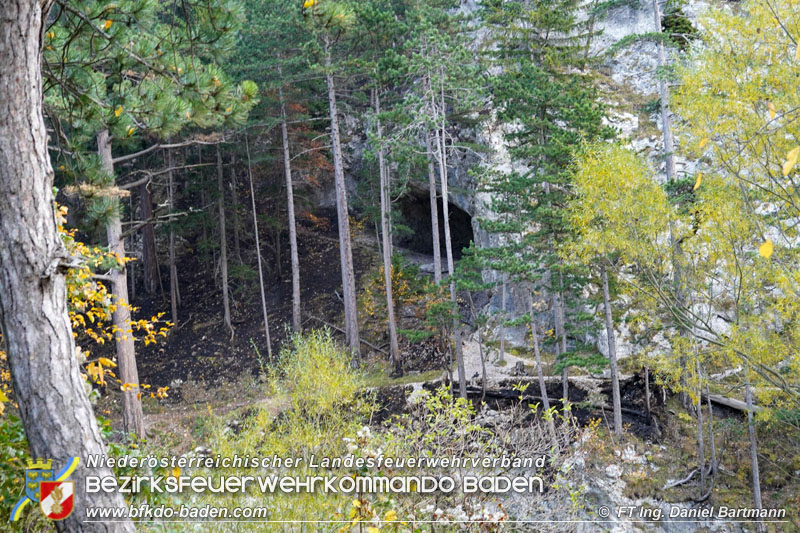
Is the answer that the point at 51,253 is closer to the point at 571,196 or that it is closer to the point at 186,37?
the point at 186,37

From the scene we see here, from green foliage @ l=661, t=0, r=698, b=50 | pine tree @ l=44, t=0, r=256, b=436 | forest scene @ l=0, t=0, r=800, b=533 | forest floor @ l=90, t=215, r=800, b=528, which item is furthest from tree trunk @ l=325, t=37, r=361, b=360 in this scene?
pine tree @ l=44, t=0, r=256, b=436

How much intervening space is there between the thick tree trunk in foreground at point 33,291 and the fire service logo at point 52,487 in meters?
0.03

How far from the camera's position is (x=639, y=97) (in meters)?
17.8

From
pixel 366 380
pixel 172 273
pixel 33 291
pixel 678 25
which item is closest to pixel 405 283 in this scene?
pixel 366 380

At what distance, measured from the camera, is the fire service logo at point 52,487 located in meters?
2.43

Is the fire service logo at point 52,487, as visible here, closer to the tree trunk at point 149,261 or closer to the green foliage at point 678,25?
the green foliage at point 678,25

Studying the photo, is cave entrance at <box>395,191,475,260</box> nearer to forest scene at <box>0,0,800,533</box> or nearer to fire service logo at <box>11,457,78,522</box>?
forest scene at <box>0,0,800,533</box>

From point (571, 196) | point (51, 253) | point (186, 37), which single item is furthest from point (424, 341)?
point (51, 253)

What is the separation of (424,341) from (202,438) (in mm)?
7217

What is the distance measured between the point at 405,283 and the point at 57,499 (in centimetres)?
1654

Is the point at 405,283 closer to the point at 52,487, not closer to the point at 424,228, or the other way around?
the point at 424,228

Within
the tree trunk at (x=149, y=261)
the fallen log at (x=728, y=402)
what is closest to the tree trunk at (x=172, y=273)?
the tree trunk at (x=149, y=261)

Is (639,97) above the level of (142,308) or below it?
above

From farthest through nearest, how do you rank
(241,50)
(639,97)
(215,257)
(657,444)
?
1. (215,257)
2. (639,97)
3. (241,50)
4. (657,444)
